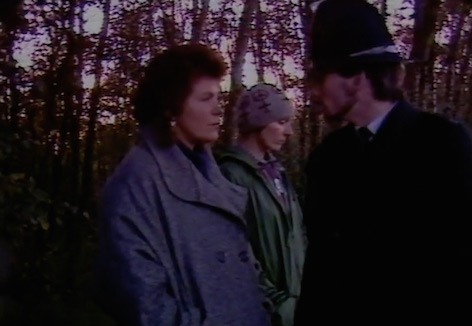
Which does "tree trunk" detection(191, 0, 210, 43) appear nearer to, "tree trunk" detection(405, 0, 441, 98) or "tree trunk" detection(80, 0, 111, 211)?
"tree trunk" detection(80, 0, 111, 211)

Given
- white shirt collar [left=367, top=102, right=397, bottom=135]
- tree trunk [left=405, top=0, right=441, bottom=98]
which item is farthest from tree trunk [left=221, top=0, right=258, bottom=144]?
white shirt collar [left=367, top=102, right=397, bottom=135]

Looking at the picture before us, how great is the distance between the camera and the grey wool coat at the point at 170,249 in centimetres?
292

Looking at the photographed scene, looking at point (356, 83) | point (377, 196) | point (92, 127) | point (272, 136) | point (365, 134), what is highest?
point (356, 83)

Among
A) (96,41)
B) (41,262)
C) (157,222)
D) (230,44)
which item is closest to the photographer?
(157,222)

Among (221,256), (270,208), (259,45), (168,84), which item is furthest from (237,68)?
(221,256)

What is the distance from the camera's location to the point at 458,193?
241 cm

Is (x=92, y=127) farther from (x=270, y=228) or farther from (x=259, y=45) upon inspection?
(x=270, y=228)

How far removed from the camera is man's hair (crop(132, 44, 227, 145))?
316cm

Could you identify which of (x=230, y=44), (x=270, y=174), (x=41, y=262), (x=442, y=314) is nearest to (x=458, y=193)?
(x=442, y=314)

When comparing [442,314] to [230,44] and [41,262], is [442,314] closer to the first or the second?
[41,262]

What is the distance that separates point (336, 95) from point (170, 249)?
0.74 metres

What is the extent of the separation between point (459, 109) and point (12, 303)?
9.66 metres

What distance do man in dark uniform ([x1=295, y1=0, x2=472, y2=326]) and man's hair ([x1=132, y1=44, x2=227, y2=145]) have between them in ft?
1.83

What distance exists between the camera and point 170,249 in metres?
3.00
